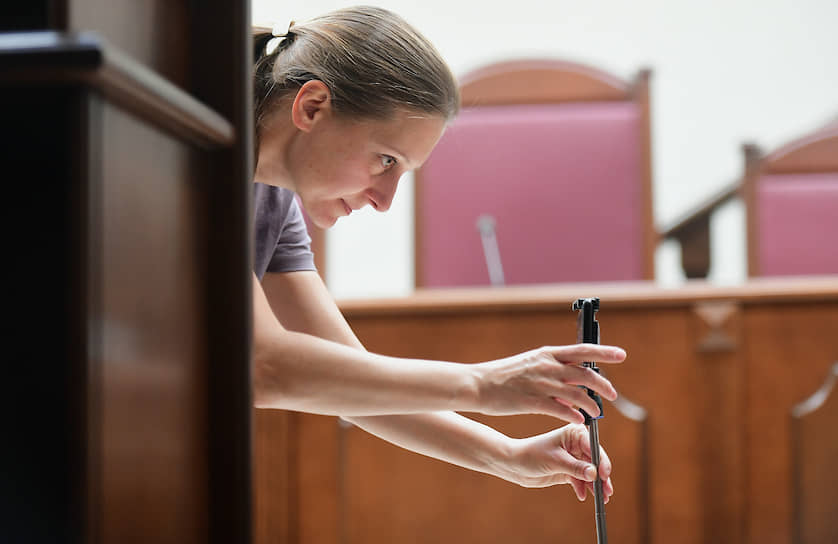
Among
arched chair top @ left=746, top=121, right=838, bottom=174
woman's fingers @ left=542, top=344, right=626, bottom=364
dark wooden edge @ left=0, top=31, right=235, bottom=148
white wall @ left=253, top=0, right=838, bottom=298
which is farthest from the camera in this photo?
white wall @ left=253, top=0, right=838, bottom=298

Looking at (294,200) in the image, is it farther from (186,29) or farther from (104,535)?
(104,535)

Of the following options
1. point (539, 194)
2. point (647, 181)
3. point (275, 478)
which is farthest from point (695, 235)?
point (275, 478)

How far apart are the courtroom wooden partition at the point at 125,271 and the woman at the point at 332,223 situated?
174mm

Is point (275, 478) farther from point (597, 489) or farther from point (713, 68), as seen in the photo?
point (713, 68)

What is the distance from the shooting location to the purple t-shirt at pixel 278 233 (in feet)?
2.85

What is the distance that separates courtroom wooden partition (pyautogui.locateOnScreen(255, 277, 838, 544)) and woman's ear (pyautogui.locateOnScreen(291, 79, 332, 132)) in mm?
610

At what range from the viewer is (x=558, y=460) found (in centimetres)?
79

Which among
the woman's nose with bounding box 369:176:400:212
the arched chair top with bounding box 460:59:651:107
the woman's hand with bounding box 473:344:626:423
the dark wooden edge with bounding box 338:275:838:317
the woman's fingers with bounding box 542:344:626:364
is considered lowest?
the woman's hand with bounding box 473:344:626:423

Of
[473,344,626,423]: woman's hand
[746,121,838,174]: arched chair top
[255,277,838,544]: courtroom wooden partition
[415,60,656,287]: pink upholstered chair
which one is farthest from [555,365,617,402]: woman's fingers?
[746,121,838,174]: arched chair top

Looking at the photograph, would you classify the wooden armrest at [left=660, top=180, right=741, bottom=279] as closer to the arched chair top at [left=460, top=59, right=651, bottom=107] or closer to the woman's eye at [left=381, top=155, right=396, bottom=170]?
the arched chair top at [left=460, top=59, right=651, bottom=107]

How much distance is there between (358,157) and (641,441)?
0.79 m

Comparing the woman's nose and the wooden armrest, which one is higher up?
the wooden armrest

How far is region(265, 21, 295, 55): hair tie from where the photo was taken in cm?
82

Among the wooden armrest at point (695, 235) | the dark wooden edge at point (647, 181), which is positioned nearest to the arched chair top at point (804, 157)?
the wooden armrest at point (695, 235)
